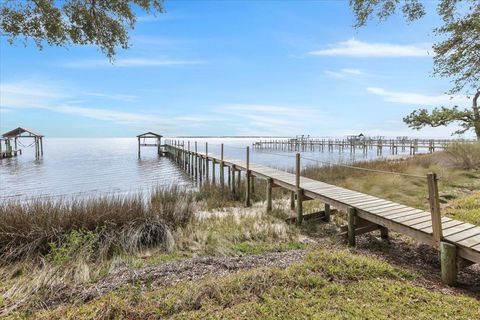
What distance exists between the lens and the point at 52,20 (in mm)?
5863

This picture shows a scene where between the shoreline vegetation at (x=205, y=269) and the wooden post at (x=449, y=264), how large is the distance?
0.43ft

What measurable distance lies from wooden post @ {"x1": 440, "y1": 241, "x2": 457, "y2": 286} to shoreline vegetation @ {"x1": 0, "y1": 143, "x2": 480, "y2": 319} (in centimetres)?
13

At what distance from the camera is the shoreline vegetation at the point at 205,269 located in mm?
2740

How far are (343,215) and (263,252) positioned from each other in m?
3.35

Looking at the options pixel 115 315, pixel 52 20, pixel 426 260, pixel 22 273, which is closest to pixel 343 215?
pixel 426 260

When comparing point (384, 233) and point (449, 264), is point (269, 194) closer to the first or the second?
point (384, 233)

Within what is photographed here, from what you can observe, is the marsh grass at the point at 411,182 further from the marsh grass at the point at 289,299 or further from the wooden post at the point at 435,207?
the marsh grass at the point at 289,299

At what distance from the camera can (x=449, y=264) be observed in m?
3.35

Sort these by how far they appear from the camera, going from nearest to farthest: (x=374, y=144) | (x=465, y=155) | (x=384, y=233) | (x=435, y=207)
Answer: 1. (x=435, y=207)
2. (x=384, y=233)
3. (x=465, y=155)
4. (x=374, y=144)

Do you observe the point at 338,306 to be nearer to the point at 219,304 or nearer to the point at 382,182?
the point at 219,304

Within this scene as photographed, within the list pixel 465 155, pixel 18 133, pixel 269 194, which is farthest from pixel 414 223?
pixel 18 133

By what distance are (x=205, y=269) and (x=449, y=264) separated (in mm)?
3003

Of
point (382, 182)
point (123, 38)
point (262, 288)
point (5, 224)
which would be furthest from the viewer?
point (382, 182)

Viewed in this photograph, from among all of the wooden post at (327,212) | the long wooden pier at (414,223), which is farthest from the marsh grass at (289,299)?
the wooden post at (327,212)
